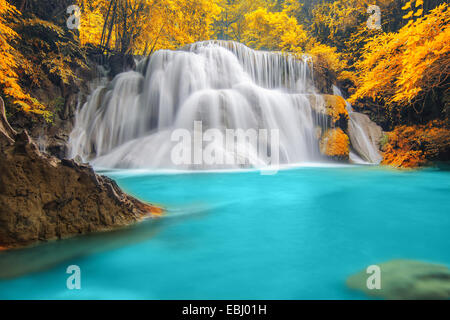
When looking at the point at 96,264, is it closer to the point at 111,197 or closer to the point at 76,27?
the point at 111,197

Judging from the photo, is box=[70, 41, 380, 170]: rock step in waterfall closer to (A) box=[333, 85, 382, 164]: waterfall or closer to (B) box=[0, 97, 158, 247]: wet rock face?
(A) box=[333, 85, 382, 164]: waterfall

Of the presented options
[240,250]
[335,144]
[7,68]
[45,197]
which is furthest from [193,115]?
[240,250]

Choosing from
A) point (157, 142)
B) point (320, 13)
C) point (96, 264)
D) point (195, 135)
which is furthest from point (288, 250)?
point (320, 13)

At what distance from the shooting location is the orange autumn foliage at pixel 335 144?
1000 centimetres

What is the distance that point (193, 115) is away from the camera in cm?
888

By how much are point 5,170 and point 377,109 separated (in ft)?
45.8

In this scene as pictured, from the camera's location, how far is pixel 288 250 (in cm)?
231

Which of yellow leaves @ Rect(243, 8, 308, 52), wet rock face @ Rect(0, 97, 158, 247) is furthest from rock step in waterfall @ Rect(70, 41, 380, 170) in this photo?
yellow leaves @ Rect(243, 8, 308, 52)

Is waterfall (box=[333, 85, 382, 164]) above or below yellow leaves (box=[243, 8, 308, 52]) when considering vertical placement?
below

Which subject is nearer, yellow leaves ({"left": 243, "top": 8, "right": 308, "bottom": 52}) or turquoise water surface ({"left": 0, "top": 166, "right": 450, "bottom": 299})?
turquoise water surface ({"left": 0, "top": 166, "right": 450, "bottom": 299})

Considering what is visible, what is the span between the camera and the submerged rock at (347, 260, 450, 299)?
1.60 m

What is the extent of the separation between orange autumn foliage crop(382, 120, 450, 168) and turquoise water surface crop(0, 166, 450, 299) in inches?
175

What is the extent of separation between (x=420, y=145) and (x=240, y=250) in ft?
27.8

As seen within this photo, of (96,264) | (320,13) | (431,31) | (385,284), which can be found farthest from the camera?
(320,13)
